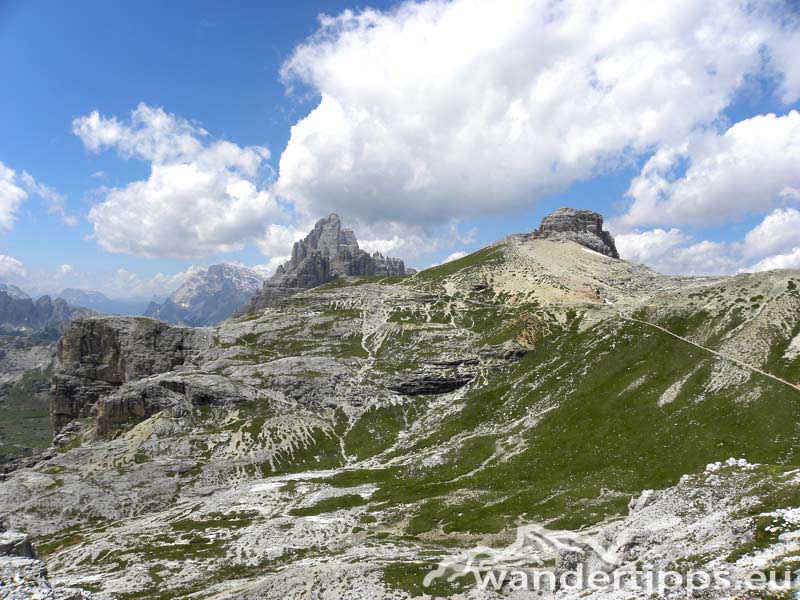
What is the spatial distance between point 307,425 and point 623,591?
124 m

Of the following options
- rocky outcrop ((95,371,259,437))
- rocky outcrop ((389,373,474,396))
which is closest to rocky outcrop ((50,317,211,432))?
rocky outcrop ((95,371,259,437))

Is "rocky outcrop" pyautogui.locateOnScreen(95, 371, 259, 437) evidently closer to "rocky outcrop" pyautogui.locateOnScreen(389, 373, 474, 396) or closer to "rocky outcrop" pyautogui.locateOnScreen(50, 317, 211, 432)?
"rocky outcrop" pyautogui.locateOnScreen(50, 317, 211, 432)

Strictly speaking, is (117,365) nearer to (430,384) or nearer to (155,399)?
(155,399)

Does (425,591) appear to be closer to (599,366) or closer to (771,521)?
(771,521)

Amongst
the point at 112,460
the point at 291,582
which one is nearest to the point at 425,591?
the point at 291,582

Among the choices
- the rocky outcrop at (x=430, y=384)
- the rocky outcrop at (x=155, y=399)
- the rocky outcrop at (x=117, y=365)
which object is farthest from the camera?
the rocky outcrop at (x=117, y=365)

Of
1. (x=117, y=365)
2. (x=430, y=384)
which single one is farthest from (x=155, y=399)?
(x=430, y=384)

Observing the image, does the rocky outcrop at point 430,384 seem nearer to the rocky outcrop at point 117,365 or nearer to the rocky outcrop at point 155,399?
the rocky outcrop at point 155,399

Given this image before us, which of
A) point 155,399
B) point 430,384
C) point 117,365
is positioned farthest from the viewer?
point 117,365

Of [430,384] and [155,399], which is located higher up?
[155,399]

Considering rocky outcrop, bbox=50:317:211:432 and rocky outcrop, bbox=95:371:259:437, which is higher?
rocky outcrop, bbox=50:317:211:432

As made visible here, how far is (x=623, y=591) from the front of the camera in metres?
28.6

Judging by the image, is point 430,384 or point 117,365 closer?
point 430,384

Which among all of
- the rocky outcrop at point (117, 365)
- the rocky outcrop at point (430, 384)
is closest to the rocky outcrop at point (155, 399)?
the rocky outcrop at point (117, 365)
